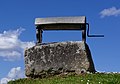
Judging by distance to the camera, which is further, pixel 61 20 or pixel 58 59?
pixel 61 20

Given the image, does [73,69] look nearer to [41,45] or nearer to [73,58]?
[73,58]

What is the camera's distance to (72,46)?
27.7 metres

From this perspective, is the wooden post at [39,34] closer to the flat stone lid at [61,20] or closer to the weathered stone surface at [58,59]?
the flat stone lid at [61,20]

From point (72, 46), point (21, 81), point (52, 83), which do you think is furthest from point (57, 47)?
point (52, 83)

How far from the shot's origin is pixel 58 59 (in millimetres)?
27828

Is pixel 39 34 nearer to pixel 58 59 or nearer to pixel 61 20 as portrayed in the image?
pixel 61 20

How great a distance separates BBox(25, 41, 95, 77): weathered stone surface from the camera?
2728 cm

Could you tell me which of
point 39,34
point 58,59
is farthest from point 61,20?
point 58,59

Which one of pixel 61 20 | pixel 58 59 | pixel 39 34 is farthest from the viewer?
pixel 39 34

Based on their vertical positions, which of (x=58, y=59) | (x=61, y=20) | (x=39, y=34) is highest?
(x=61, y=20)

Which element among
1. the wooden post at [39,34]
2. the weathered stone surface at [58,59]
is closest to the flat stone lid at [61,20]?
the wooden post at [39,34]

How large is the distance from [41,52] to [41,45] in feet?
1.74

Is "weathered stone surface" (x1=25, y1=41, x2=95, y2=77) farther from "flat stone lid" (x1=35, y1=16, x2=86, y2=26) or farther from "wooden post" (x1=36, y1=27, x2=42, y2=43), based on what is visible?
"flat stone lid" (x1=35, y1=16, x2=86, y2=26)

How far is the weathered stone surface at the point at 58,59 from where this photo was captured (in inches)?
1074
